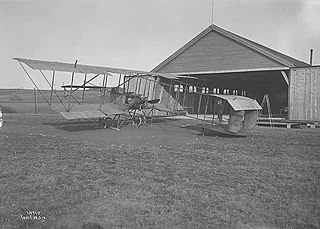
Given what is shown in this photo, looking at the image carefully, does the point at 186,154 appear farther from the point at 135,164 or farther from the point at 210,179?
the point at 210,179

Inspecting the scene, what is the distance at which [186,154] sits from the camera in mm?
9422

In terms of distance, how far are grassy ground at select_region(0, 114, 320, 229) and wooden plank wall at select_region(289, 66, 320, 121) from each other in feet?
34.9

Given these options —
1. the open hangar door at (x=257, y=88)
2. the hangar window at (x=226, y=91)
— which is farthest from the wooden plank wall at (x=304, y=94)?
the hangar window at (x=226, y=91)

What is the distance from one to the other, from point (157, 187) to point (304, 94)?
17440 millimetres

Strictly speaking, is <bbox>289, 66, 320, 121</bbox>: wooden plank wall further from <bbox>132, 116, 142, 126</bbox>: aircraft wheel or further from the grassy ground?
the grassy ground

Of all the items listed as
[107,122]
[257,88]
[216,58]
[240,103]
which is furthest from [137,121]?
[257,88]

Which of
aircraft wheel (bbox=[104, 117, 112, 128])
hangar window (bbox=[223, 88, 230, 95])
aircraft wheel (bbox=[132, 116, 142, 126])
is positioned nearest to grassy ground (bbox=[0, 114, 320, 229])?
aircraft wheel (bbox=[104, 117, 112, 128])

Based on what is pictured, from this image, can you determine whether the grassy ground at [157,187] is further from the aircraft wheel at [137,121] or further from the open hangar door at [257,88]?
the open hangar door at [257,88]

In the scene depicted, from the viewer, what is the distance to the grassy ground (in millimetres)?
4379

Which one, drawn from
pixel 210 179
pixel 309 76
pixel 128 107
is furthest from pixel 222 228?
pixel 309 76

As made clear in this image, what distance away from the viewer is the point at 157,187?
231 inches

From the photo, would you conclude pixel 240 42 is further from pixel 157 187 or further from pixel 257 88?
pixel 257 88

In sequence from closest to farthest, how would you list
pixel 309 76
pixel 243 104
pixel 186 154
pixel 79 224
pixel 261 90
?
pixel 79 224 < pixel 186 154 < pixel 243 104 < pixel 309 76 < pixel 261 90

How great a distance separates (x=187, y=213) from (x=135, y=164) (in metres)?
3.43
